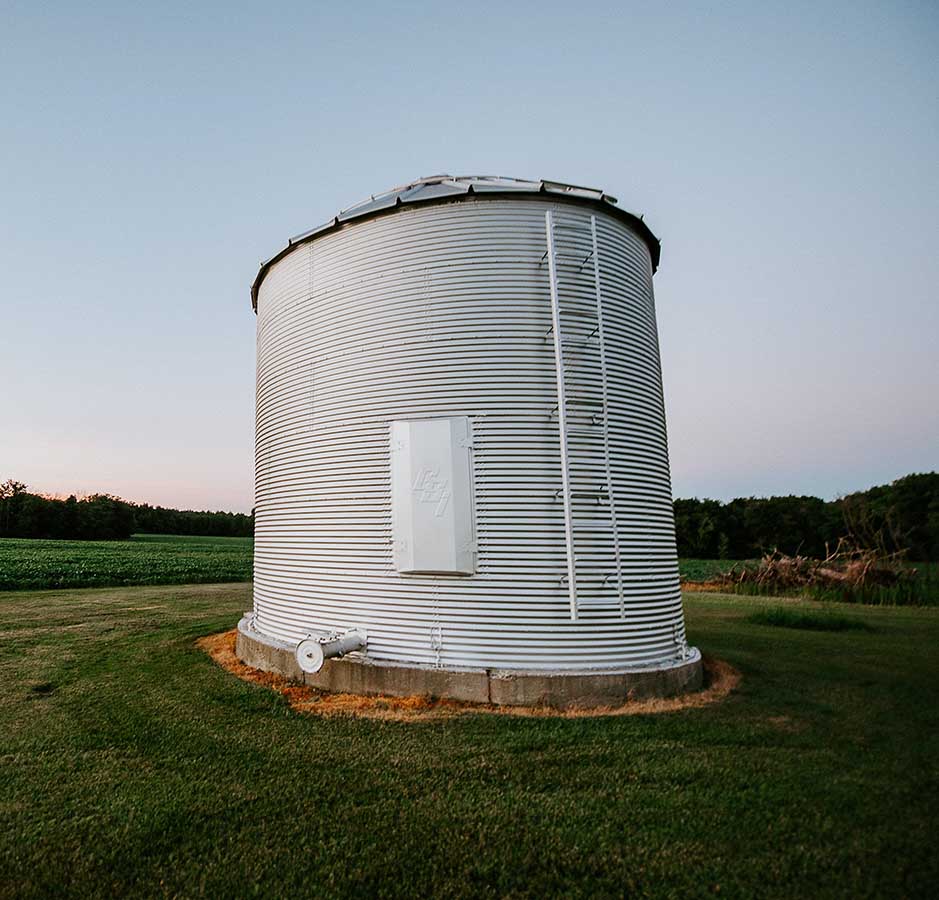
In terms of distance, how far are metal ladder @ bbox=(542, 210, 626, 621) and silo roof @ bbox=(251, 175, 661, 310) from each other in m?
0.52

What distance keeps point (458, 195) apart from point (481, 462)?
14.0 feet

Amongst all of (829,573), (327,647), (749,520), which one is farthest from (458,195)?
(749,520)

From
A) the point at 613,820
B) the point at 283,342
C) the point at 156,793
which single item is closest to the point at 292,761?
the point at 156,793

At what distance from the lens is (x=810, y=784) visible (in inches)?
218

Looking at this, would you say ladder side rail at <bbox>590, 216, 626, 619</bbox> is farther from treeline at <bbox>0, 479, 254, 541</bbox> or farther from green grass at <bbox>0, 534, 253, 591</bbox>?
treeline at <bbox>0, 479, 254, 541</bbox>

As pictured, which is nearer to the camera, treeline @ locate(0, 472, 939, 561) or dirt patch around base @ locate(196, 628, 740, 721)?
dirt patch around base @ locate(196, 628, 740, 721)

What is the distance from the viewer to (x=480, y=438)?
8.43 meters

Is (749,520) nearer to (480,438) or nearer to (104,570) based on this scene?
(104,570)

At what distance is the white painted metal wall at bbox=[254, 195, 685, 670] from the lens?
318 inches

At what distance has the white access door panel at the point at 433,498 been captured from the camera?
8180mm

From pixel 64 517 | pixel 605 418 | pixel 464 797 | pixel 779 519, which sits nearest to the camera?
pixel 464 797

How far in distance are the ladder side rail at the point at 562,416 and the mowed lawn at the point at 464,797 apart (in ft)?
6.00

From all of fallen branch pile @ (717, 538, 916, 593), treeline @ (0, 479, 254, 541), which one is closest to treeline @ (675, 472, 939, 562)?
fallen branch pile @ (717, 538, 916, 593)

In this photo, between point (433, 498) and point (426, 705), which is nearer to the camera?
point (426, 705)
